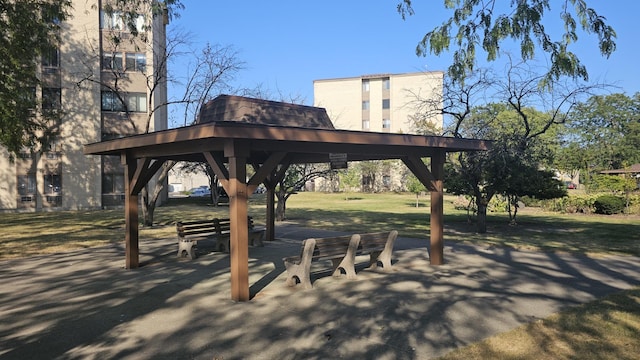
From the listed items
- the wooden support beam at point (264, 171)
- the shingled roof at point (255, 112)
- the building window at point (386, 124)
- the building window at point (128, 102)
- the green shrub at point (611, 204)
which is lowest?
the green shrub at point (611, 204)

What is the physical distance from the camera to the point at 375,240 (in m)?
8.57

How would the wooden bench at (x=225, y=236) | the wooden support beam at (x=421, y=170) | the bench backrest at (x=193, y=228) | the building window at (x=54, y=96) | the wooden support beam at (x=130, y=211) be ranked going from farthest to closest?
the building window at (x=54, y=96), the wooden bench at (x=225, y=236), the bench backrest at (x=193, y=228), the wooden support beam at (x=421, y=170), the wooden support beam at (x=130, y=211)

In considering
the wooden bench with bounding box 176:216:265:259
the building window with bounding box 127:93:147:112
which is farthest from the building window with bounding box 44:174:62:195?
the wooden bench with bounding box 176:216:265:259

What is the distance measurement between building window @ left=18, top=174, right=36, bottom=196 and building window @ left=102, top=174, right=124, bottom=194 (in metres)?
4.24

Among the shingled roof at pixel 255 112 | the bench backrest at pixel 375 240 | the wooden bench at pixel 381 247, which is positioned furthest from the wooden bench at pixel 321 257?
the shingled roof at pixel 255 112

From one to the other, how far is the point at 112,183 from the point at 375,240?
2692 cm

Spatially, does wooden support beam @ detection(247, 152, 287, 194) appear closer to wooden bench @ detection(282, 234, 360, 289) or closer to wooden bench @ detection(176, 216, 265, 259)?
wooden bench @ detection(282, 234, 360, 289)

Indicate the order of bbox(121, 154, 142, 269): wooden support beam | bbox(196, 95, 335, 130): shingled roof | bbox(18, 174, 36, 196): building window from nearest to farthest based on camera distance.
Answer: bbox(121, 154, 142, 269): wooden support beam → bbox(196, 95, 335, 130): shingled roof → bbox(18, 174, 36, 196): building window

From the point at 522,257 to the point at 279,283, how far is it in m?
6.07

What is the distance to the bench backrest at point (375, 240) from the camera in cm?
832

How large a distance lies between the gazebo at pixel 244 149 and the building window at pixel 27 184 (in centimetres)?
2358

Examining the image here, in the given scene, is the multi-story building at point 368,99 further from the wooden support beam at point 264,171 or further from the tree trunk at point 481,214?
the wooden support beam at point 264,171

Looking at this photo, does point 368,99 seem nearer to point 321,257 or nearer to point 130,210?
point 130,210

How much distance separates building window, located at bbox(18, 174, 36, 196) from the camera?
93.8 feet
